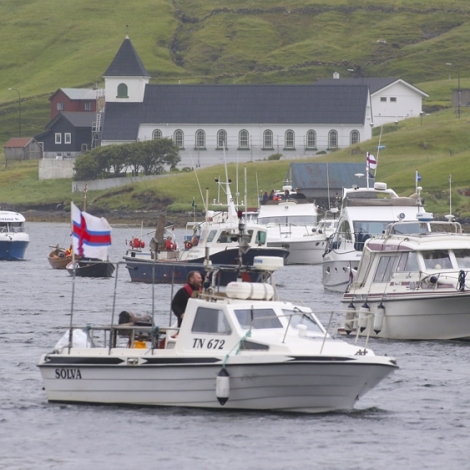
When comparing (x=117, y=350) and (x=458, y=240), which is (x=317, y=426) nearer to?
(x=117, y=350)

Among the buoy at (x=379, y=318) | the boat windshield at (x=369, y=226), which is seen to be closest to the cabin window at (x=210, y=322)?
the buoy at (x=379, y=318)

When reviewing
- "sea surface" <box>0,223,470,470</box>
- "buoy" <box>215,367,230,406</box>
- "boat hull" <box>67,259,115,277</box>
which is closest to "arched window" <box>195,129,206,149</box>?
"boat hull" <box>67,259,115,277</box>

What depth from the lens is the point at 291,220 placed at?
76500 mm

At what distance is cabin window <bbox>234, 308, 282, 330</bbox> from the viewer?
2505cm

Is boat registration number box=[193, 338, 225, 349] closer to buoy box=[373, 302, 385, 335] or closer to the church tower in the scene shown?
buoy box=[373, 302, 385, 335]

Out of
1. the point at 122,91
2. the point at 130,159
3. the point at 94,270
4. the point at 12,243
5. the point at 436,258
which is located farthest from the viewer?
the point at 122,91

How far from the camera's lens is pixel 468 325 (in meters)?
35.4

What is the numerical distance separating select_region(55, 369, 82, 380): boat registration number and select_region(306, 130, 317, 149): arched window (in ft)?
454

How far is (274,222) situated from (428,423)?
50.6 meters

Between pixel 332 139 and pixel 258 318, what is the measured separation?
139354mm

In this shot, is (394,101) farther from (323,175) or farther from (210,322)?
(210,322)

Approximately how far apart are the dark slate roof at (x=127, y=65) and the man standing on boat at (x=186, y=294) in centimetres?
14607

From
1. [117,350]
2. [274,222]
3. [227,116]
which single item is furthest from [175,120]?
[117,350]

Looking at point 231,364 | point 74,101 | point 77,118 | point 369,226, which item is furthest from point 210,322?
point 74,101
